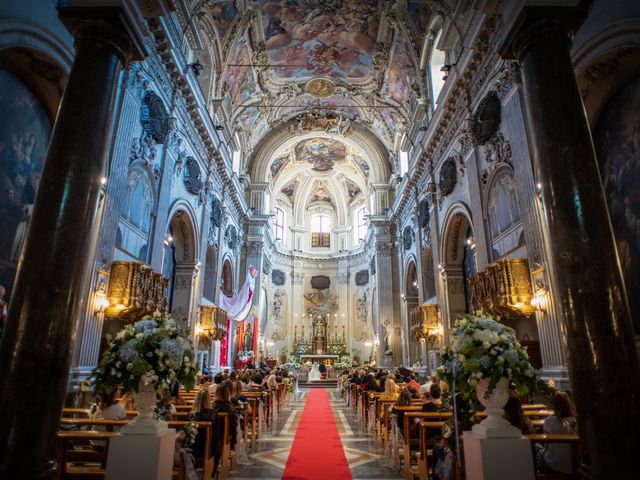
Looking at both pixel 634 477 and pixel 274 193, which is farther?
pixel 274 193

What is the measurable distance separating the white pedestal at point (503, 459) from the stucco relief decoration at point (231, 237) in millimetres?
16489

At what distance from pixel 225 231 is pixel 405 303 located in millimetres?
8901

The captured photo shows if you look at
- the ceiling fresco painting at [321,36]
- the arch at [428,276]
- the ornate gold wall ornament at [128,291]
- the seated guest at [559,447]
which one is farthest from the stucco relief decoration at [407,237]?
the seated guest at [559,447]

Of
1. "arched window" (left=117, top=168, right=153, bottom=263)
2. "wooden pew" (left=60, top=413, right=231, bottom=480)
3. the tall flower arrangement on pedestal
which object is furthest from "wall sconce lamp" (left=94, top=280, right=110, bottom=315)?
the tall flower arrangement on pedestal

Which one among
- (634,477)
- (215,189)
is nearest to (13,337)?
(634,477)

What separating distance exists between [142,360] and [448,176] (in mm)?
11250

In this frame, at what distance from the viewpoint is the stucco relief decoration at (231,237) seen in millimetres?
19094

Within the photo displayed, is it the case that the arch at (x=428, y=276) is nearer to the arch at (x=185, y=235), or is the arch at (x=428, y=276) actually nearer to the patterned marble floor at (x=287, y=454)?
the patterned marble floor at (x=287, y=454)

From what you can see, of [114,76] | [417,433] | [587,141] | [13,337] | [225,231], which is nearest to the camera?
[13,337]

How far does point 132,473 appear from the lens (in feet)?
11.1

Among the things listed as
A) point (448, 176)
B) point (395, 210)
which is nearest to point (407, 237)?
point (395, 210)

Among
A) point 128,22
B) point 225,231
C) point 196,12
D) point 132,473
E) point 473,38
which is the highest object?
point 196,12

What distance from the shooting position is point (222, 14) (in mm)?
14008

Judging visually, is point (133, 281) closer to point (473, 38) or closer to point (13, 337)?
point (13, 337)
